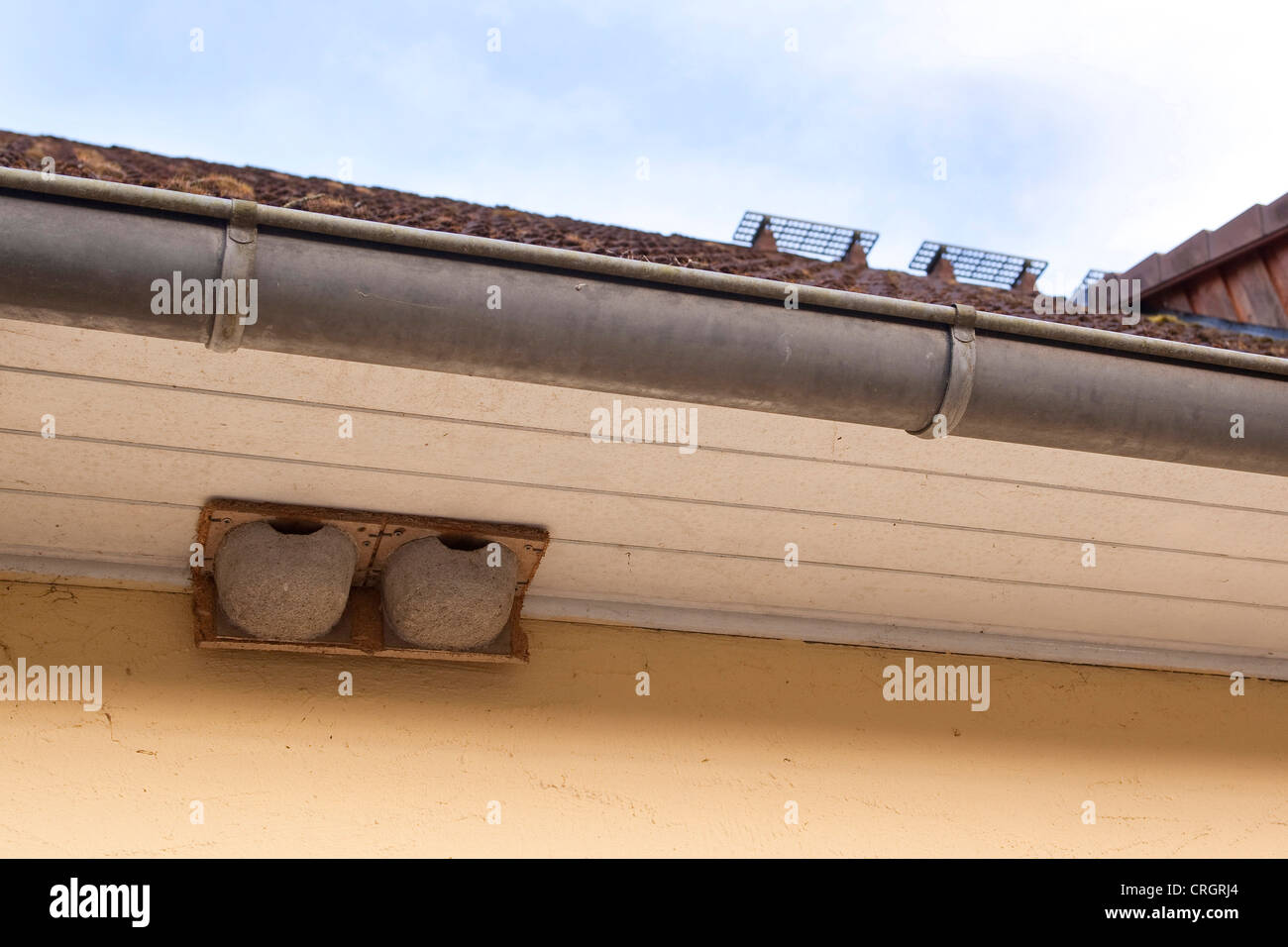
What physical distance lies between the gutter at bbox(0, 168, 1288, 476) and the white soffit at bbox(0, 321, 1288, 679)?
1.84ft

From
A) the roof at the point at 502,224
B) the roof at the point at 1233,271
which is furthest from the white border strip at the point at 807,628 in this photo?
the roof at the point at 1233,271

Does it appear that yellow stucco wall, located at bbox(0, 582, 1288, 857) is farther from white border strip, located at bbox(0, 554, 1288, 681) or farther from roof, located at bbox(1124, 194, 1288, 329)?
roof, located at bbox(1124, 194, 1288, 329)

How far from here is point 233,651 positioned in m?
3.61

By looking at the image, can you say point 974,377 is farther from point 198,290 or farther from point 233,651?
point 233,651

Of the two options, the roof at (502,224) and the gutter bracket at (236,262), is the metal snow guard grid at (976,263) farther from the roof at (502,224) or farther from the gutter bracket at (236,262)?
the gutter bracket at (236,262)

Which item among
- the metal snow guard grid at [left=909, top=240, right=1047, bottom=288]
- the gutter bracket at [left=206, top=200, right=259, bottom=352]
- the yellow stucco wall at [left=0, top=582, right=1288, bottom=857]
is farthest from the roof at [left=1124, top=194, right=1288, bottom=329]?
the gutter bracket at [left=206, top=200, right=259, bottom=352]

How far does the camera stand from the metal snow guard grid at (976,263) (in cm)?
533

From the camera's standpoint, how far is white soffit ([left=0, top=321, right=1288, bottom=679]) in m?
3.24

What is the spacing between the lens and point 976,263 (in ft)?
17.7

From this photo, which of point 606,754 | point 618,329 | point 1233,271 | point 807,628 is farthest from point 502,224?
point 1233,271

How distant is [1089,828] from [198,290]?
3185 millimetres

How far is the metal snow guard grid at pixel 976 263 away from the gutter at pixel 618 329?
90.3 inches
